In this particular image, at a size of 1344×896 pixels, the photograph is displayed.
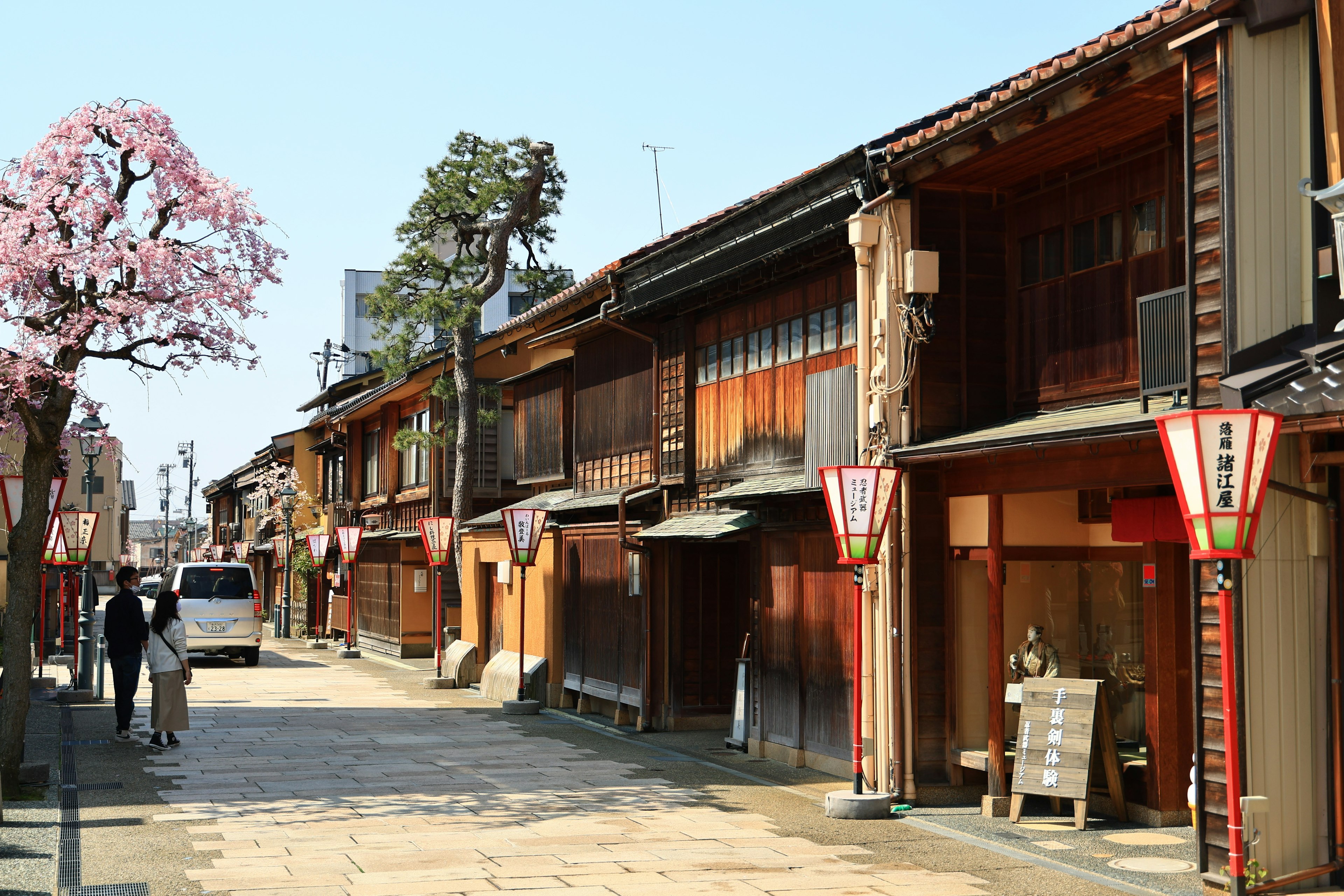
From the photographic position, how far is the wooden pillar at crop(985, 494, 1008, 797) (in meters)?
12.4

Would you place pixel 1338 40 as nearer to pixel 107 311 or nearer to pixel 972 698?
pixel 972 698

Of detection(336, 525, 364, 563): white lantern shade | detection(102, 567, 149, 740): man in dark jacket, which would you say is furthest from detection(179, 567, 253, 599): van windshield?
detection(102, 567, 149, 740): man in dark jacket

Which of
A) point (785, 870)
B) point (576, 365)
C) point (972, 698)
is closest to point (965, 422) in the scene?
point (972, 698)

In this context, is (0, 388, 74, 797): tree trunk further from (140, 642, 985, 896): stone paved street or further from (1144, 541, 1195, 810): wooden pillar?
(1144, 541, 1195, 810): wooden pillar

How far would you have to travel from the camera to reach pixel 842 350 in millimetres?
14594

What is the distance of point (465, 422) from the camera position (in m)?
30.1

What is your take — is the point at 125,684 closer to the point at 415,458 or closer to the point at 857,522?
the point at 857,522

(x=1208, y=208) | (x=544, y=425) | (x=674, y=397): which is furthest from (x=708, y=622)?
(x=1208, y=208)

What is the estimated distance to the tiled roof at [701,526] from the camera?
16047mm

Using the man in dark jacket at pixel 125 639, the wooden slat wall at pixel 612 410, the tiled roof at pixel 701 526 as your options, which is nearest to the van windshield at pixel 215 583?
the wooden slat wall at pixel 612 410

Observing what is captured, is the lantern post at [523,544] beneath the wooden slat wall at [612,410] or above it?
beneath

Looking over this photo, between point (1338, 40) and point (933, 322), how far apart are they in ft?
15.7

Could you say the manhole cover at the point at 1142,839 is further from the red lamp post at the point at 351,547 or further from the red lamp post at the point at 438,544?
the red lamp post at the point at 351,547

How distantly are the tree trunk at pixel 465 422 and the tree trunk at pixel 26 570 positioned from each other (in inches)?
630
